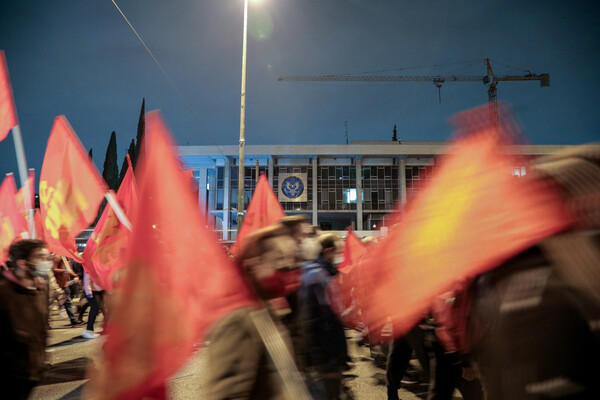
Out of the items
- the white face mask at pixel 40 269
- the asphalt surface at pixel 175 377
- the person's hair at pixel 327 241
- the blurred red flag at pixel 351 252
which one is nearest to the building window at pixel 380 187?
the blurred red flag at pixel 351 252

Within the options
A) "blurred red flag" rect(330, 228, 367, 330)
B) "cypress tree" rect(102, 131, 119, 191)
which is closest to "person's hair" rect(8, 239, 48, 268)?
"blurred red flag" rect(330, 228, 367, 330)

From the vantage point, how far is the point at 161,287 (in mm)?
1958

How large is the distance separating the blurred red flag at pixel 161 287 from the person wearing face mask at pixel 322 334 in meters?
1.20

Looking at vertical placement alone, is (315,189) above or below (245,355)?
above

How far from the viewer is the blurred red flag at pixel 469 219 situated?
Answer: 3.34 feet

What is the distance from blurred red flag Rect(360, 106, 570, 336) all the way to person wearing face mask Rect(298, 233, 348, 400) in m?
1.41

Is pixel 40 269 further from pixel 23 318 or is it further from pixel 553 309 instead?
pixel 553 309

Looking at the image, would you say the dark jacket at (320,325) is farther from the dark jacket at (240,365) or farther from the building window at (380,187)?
the building window at (380,187)

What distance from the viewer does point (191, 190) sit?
228 cm

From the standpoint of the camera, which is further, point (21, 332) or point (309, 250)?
point (309, 250)

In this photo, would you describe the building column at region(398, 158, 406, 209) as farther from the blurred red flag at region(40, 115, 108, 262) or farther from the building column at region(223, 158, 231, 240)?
the blurred red flag at region(40, 115, 108, 262)

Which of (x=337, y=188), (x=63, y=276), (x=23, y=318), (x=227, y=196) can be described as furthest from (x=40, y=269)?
(x=337, y=188)

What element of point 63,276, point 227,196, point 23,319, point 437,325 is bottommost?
point 63,276

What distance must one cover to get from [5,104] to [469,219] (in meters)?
5.40
